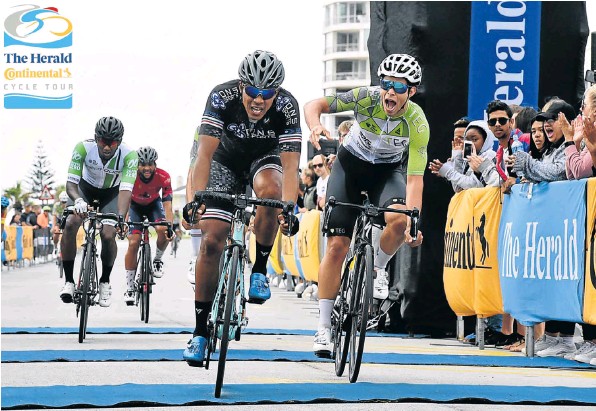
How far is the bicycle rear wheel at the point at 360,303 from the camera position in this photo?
25.1 feet

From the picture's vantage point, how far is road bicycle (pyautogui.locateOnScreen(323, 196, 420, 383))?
25.4ft

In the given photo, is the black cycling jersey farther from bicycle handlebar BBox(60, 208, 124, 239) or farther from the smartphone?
the smartphone

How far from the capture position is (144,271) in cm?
1478

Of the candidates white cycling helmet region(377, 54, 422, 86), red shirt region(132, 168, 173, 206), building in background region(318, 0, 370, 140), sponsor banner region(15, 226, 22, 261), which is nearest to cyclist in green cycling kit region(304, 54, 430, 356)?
white cycling helmet region(377, 54, 422, 86)

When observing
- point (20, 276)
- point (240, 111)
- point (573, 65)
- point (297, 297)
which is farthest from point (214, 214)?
point (20, 276)

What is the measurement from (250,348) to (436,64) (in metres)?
4.45

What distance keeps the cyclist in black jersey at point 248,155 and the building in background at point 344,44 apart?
147950 millimetres

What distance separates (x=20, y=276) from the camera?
29.8 meters

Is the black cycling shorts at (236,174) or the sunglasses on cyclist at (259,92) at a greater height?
the sunglasses on cyclist at (259,92)

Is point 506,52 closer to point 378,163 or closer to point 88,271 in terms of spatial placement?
point 378,163

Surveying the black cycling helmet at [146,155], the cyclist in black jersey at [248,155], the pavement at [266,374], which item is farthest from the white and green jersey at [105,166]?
the cyclist in black jersey at [248,155]

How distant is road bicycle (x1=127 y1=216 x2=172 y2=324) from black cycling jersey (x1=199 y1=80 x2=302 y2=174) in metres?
6.23

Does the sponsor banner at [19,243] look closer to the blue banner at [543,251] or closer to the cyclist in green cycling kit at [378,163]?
the blue banner at [543,251]

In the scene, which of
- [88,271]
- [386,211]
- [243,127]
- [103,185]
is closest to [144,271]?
[103,185]
